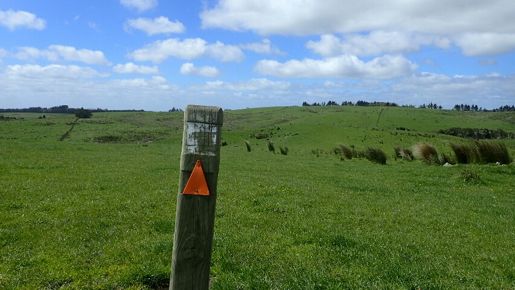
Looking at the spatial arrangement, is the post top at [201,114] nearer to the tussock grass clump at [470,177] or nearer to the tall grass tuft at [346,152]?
the tussock grass clump at [470,177]

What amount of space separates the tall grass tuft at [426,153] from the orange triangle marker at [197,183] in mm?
26184

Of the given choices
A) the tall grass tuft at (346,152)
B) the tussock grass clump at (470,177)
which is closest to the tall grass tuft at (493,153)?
the tussock grass clump at (470,177)

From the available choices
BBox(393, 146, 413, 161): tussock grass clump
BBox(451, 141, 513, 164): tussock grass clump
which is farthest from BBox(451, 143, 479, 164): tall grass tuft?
BBox(393, 146, 413, 161): tussock grass clump

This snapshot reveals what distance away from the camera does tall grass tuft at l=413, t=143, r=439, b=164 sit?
2835 cm

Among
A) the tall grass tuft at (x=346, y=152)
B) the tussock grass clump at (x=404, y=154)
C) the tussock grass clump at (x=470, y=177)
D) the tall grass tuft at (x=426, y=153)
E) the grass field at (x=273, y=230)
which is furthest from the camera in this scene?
the tall grass tuft at (x=346, y=152)

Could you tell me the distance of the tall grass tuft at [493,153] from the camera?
1053 inches

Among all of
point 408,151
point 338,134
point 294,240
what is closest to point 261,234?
point 294,240

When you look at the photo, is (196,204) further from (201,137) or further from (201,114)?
(201,114)

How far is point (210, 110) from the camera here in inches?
177

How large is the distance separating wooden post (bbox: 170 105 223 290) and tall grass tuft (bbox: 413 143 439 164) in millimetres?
26056

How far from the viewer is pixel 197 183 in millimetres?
4469

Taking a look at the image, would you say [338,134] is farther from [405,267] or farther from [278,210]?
[405,267]

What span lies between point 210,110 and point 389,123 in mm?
91254

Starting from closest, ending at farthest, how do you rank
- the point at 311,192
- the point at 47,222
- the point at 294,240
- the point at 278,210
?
1. the point at 294,240
2. the point at 47,222
3. the point at 278,210
4. the point at 311,192
